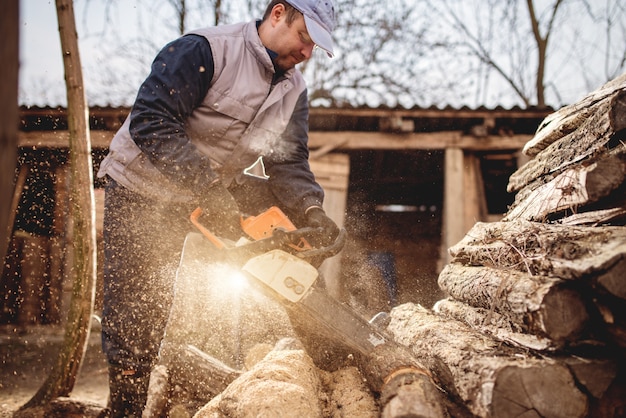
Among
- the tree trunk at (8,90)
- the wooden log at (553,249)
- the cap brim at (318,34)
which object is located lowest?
the wooden log at (553,249)

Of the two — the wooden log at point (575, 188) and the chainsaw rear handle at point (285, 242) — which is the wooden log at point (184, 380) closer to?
the chainsaw rear handle at point (285, 242)

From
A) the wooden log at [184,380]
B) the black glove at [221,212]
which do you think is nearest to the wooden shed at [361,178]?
the wooden log at [184,380]

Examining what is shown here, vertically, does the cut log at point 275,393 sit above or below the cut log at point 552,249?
below

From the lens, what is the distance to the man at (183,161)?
2086 millimetres

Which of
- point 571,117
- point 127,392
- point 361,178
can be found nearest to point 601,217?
point 571,117

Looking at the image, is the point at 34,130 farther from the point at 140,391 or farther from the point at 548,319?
the point at 548,319

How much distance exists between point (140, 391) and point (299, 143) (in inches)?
70.6

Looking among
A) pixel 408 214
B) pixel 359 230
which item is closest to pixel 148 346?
pixel 359 230

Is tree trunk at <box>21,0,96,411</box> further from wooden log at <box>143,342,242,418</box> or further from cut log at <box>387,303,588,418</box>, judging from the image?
cut log at <box>387,303,588,418</box>

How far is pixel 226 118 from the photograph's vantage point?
2.43 m

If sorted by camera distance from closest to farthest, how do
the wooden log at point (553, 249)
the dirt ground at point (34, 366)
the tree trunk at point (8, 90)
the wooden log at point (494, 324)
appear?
the tree trunk at point (8, 90) < the wooden log at point (553, 249) < the wooden log at point (494, 324) < the dirt ground at point (34, 366)

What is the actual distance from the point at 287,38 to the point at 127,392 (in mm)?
2198

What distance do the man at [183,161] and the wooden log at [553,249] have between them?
815 millimetres

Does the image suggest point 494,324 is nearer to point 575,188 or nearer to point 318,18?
point 575,188
